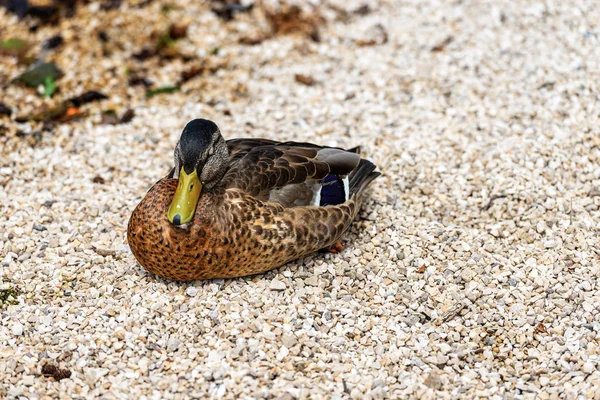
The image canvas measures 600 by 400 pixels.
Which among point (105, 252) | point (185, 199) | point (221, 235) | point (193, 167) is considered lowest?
point (105, 252)

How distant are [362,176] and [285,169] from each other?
74 cm

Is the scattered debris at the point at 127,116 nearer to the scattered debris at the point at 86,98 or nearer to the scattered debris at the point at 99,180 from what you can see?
the scattered debris at the point at 86,98

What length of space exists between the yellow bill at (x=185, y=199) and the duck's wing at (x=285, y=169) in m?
0.25

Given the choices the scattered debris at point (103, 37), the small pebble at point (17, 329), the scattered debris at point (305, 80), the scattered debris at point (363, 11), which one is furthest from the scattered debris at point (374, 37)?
the small pebble at point (17, 329)

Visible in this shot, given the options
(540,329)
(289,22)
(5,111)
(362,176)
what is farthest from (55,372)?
(289,22)

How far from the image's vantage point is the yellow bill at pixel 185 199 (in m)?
3.96

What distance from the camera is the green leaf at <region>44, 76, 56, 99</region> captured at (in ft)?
21.2

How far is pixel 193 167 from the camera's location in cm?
404

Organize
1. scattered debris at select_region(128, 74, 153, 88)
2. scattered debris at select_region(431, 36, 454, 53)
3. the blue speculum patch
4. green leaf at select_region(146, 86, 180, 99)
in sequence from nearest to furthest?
1. the blue speculum patch
2. green leaf at select_region(146, 86, 180, 99)
3. scattered debris at select_region(128, 74, 153, 88)
4. scattered debris at select_region(431, 36, 454, 53)

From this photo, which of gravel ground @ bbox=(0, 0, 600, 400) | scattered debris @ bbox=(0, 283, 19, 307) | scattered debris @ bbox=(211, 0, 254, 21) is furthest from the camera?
scattered debris @ bbox=(211, 0, 254, 21)

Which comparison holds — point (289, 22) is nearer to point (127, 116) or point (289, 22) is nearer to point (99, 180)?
point (127, 116)

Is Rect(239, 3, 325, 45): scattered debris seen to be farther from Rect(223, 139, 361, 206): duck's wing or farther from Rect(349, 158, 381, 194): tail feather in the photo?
Rect(223, 139, 361, 206): duck's wing

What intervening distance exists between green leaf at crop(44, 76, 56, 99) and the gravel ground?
9cm

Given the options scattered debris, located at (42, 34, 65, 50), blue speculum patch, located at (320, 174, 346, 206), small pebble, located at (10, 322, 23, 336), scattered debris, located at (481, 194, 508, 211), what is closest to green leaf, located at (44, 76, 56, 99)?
scattered debris, located at (42, 34, 65, 50)
